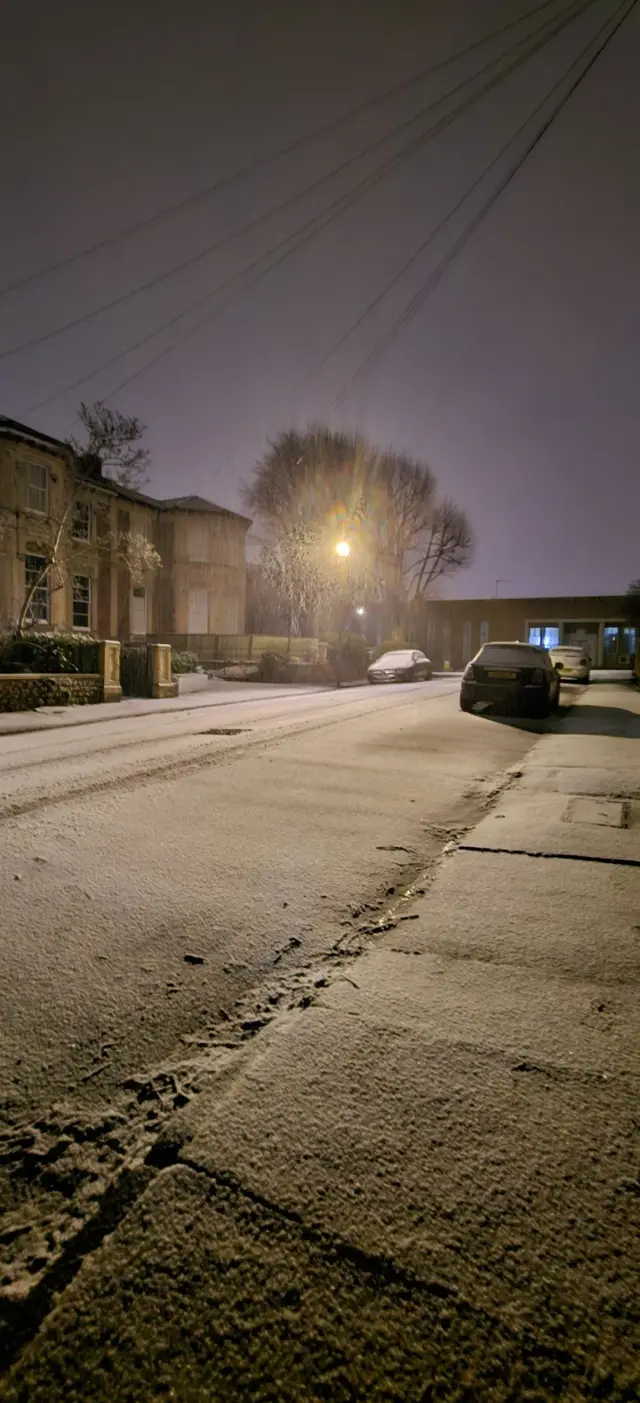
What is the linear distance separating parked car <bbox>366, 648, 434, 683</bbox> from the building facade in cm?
2008

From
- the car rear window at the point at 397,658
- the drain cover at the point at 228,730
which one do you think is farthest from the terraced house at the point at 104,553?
the drain cover at the point at 228,730

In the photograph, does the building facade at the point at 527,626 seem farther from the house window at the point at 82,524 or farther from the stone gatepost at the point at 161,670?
the stone gatepost at the point at 161,670

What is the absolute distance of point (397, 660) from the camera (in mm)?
27391

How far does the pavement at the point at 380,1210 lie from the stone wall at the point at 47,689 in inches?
475

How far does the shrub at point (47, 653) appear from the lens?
14.5m

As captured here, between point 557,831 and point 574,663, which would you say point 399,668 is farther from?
point 557,831

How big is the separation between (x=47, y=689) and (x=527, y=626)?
4408 centimetres

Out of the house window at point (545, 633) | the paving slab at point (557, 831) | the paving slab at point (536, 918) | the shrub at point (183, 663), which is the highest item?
the house window at point (545, 633)

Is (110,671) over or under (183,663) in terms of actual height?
under

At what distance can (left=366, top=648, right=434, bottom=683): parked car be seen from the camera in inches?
1053

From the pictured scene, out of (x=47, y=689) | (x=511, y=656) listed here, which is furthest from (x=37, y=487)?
(x=511, y=656)

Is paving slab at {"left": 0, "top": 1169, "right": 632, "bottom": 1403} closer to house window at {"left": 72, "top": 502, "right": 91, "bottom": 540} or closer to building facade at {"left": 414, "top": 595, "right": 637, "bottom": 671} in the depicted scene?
house window at {"left": 72, "top": 502, "right": 91, "bottom": 540}

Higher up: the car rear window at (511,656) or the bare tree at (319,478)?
the bare tree at (319,478)

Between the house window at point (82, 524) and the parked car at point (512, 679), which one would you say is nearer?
the parked car at point (512, 679)
